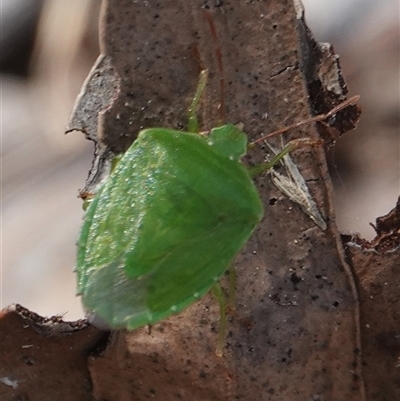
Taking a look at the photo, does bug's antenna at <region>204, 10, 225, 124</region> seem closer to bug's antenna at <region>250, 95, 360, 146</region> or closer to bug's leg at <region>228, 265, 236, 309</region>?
bug's antenna at <region>250, 95, 360, 146</region>

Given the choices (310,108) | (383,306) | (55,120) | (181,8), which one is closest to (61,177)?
(55,120)

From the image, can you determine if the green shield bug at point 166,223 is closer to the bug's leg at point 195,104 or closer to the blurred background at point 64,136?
the bug's leg at point 195,104

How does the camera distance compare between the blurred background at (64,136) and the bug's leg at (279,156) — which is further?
the blurred background at (64,136)

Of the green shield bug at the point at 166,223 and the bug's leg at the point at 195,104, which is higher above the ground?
the bug's leg at the point at 195,104

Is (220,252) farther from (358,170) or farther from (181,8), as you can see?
(358,170)

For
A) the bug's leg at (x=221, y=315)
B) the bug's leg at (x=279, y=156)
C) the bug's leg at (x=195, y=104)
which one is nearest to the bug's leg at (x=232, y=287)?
the bug's leg at (x=221, y=315)
